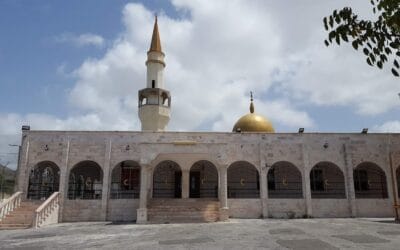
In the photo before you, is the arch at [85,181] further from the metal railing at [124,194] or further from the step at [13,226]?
the step at [13,226]

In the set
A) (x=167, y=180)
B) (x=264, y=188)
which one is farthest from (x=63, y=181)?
(x=264, y=188)

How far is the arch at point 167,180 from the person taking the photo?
881 inches

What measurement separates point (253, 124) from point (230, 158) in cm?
654

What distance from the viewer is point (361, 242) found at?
10.5m

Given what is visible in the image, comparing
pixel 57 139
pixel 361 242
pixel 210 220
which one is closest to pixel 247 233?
pixel 361 242

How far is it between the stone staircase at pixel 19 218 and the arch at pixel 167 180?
23.6 ft

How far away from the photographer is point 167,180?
74.1 feet

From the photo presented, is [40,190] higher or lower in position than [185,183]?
lower

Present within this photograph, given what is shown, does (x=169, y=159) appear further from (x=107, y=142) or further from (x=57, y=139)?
(x=57, y=139)

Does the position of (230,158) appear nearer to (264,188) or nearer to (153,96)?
(264,188)

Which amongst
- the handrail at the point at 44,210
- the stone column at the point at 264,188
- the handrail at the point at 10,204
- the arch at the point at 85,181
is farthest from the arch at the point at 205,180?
the handrail at the point at 10,204

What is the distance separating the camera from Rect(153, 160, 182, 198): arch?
2238 cm

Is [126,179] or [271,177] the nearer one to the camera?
[126,179]

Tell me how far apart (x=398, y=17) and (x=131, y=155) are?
1871 centimetres
